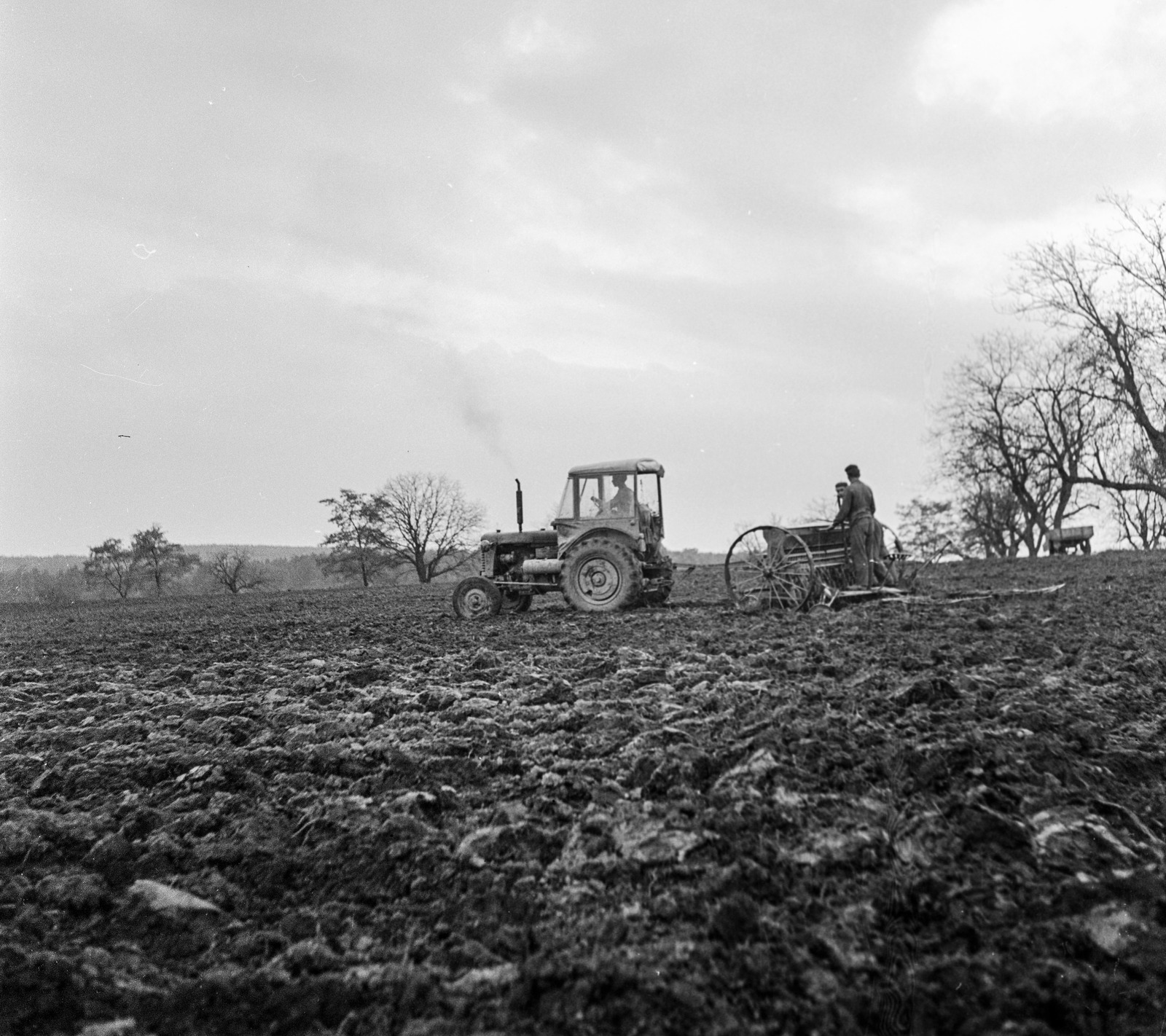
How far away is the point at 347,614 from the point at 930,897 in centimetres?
1354

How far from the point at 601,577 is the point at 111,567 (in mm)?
44806

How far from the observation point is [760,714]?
14.8 feet

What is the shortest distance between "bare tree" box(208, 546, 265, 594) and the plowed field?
133ft

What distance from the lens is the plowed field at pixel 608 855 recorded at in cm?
218

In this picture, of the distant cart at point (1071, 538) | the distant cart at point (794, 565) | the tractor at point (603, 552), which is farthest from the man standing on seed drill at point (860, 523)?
the distant cart at point (1071, 538)

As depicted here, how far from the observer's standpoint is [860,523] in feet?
32.7

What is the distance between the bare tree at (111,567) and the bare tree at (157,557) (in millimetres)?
716

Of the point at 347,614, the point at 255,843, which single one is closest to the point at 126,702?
the point at 255,843

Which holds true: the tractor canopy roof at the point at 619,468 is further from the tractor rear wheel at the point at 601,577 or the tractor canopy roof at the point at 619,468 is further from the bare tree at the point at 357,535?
the bare tree at the point at 357,535

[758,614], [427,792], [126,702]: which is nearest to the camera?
[427,792]

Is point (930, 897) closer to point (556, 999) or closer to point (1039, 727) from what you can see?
point (556, 999)

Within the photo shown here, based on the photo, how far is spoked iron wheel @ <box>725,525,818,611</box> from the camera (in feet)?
32.7

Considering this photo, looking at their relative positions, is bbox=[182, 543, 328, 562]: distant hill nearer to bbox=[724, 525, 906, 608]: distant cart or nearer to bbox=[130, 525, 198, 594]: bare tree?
bbox=[130, 525, 198, 594]: bare tree

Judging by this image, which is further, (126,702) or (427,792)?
(126,702)
